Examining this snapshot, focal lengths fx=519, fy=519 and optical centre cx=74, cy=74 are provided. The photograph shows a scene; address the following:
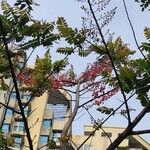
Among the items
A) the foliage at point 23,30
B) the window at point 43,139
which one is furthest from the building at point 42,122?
the foliage at point 23,30

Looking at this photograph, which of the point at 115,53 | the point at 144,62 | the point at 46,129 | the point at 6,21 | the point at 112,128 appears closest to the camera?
the point at 144,62

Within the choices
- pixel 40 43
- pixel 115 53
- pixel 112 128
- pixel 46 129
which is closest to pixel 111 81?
pixel 115 53

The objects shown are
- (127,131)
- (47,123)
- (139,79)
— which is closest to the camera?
(127,131)

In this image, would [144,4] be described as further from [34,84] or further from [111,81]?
[34,84]

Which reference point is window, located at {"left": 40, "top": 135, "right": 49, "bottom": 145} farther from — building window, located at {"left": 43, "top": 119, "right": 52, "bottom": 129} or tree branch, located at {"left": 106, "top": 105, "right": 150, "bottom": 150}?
tree branch, located at {"left": 106, "top": 105, "right": 150, "bottom": 150}

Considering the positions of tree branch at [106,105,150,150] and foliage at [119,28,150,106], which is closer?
tree branch at [106,105,150,150]

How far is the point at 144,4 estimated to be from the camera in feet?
24.6

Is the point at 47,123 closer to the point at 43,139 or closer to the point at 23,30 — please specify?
the point at 43,139

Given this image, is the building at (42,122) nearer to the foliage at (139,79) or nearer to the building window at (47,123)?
the building window at (47,123)

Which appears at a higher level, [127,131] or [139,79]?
[139,79]

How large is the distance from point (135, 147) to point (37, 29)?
4313 cm

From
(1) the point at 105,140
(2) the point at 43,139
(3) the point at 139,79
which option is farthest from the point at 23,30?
(1) the point at 105,140

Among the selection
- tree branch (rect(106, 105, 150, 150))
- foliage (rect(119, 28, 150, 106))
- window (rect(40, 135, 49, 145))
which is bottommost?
tree branch (rect(106, 105, 150, 150))

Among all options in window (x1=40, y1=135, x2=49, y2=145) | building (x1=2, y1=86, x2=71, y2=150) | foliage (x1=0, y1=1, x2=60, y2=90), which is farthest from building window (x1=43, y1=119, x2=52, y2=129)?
foliage (x1=0, y1=1, x2=60, y2=90)
